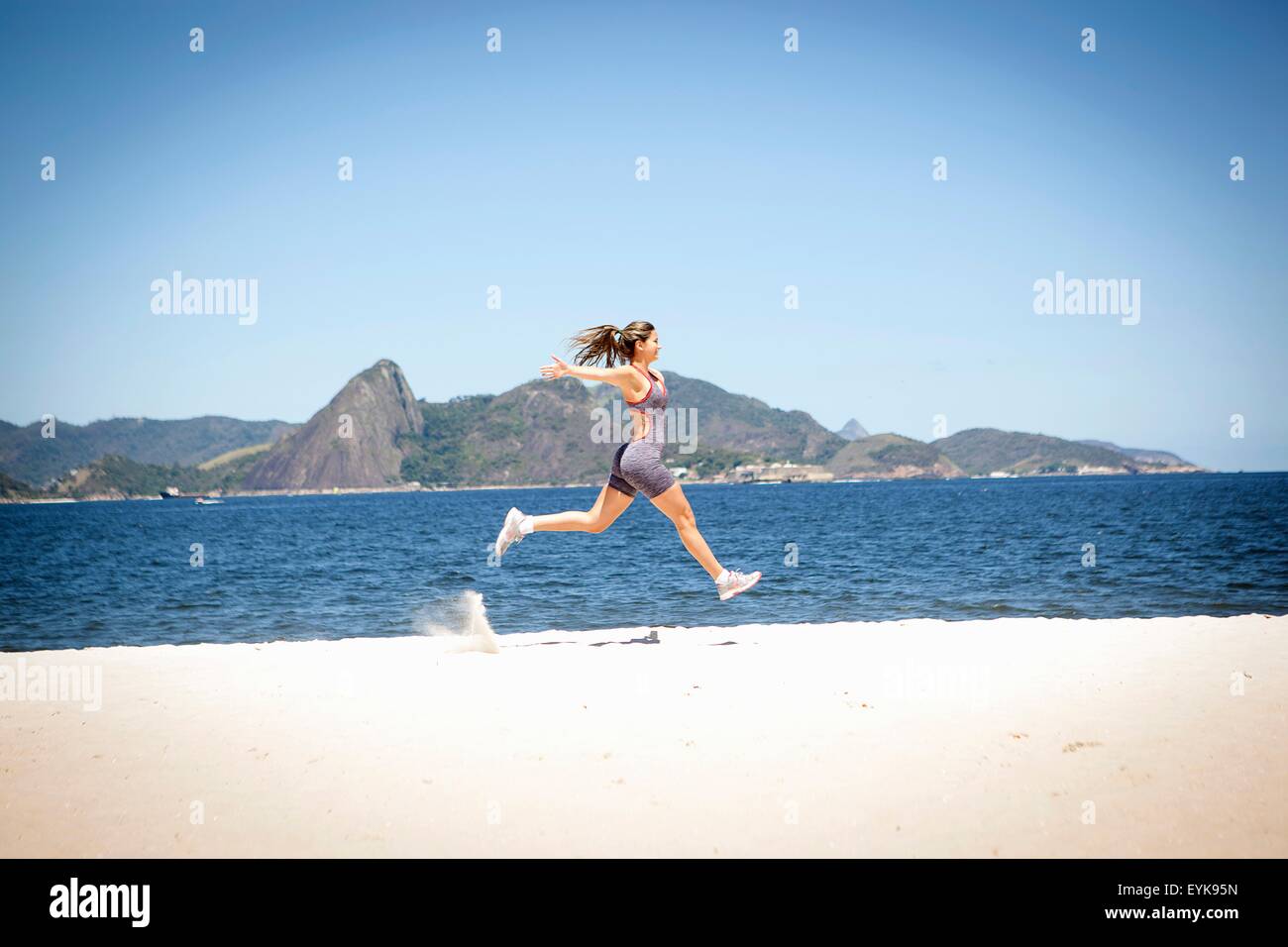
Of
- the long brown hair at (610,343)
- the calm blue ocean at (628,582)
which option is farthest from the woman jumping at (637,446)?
the calm blue ocean at (628,582)

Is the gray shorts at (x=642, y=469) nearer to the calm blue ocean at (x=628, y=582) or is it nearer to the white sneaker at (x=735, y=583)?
the white sneaker at (x=735, y=583)

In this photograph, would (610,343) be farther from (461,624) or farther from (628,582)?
(628,582)

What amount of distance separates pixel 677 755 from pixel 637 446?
3139mm

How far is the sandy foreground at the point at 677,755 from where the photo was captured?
4.18m

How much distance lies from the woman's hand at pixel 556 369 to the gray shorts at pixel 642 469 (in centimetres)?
82

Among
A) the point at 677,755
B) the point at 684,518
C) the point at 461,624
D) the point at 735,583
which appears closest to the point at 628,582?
the point at 461,624

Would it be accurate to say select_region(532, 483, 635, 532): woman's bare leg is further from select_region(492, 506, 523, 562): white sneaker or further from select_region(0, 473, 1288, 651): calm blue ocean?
select_region(0, 473, 1288, 651): calm blue ocean

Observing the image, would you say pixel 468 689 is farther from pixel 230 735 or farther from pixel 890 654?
pixel 890 654

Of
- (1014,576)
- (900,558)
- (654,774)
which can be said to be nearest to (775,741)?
(654,774)

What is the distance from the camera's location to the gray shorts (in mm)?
7664

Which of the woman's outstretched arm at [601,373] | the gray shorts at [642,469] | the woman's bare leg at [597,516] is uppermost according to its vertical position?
the woman's outstretched arm at [601,373]

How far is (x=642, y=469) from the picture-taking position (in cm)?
766
